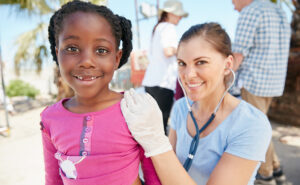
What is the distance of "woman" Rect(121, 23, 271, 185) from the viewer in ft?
3.10

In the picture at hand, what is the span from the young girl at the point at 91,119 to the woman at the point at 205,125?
0.29 ft

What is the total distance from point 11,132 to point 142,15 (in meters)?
4.18

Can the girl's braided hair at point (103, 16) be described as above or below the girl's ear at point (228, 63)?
above

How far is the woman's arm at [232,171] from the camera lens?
1.07m

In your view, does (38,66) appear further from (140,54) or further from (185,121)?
(185,121)

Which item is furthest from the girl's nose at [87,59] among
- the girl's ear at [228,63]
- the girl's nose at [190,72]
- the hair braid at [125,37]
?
the girl's ear at [228,63]

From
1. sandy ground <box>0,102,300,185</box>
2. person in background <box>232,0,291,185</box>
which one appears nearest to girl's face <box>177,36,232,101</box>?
person in background <box>232,0,291,185</box>

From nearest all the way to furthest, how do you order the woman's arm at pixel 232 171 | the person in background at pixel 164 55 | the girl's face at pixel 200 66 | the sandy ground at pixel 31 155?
1. the woman's arm at pixel 232 171
2. the girl's face at pixel 200 66
3. the person in background at pixel 164 55
4. the sandy ground at pixel 31 155

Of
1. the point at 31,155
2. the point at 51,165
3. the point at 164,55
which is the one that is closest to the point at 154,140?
the point at 51,165

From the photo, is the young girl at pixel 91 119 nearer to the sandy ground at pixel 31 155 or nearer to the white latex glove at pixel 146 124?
the white latex glove at pixel 146 124

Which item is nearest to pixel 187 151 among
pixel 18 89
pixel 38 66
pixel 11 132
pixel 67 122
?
pixel 67 122

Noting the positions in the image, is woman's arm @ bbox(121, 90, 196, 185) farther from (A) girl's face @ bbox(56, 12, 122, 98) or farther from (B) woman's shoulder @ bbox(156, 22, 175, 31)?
(B) woman's shoulder @ bbox(156, 22, 175, 31)

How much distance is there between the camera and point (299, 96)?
14.2ft

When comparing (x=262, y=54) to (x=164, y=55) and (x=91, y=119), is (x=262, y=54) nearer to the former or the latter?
(x=164, y=55)
